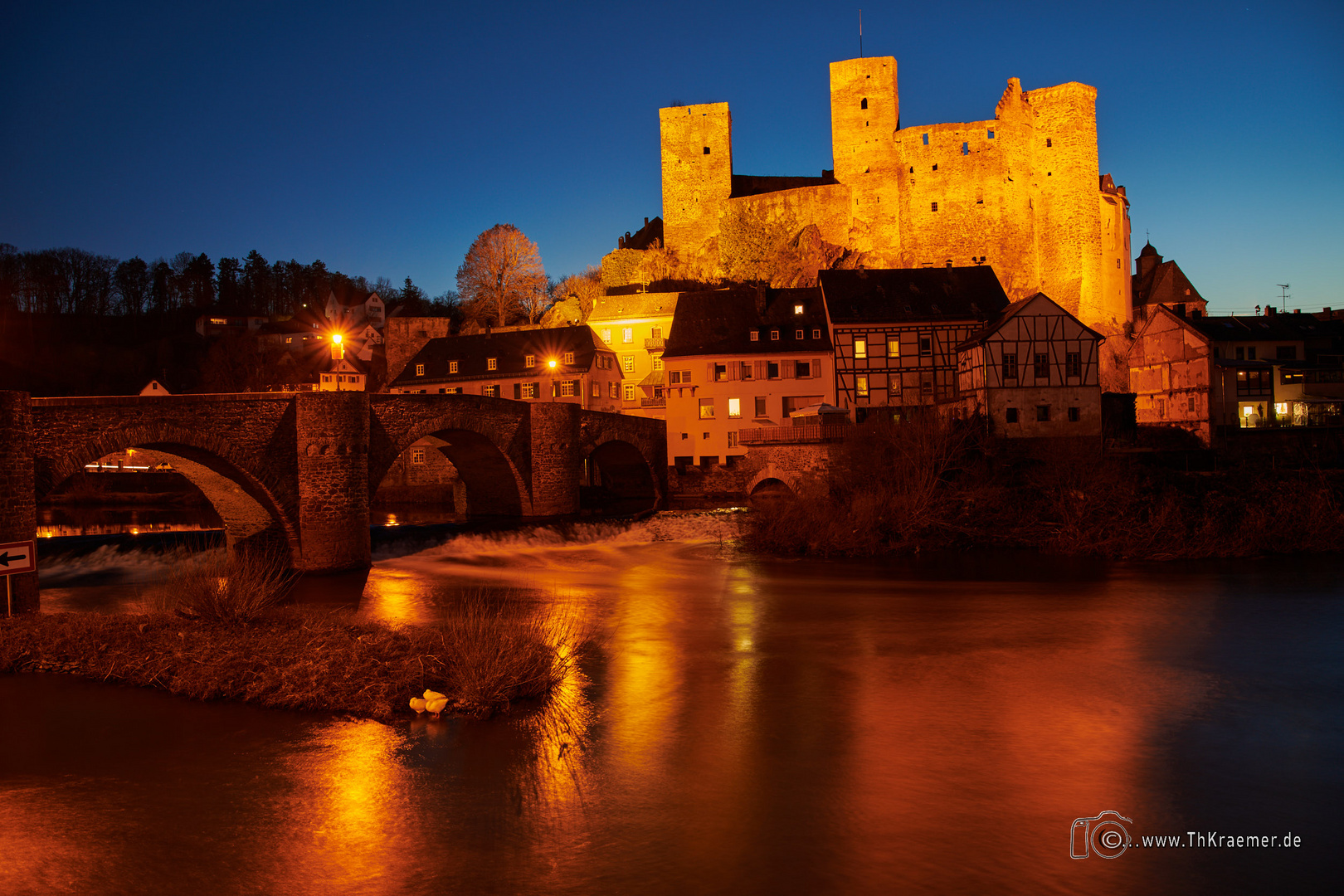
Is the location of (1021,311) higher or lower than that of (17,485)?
higher

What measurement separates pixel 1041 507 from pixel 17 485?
78.2ft

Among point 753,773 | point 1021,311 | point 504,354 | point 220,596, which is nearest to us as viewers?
point 753,773

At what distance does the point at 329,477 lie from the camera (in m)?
22.3

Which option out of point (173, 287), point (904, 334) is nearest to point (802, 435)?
point (904, 334)

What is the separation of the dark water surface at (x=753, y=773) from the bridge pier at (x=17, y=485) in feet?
10.0

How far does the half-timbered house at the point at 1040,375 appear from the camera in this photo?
32.3m

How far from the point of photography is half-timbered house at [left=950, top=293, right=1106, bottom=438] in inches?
1273

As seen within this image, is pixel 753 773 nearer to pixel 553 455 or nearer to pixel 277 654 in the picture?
pixel 277 654

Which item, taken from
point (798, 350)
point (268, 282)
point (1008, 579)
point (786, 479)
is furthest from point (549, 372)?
point (268, 282)

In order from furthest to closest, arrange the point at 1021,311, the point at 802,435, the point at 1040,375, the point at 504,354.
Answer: the point at 504,354 → the point at 1021,311 → the point at 1040,375 → the point at 802,435

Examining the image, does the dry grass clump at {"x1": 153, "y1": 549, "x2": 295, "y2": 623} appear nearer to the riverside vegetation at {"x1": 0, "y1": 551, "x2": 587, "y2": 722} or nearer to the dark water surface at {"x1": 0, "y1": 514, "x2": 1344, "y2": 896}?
the riverside vegetation at {"x1": 0, "y1": 551, "x2": 587, "y2": 722}

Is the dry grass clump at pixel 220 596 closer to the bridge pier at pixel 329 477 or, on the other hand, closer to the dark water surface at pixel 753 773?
the dark water surface at pixel 753 773

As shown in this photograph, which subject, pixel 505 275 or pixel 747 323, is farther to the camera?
pixel 505 275

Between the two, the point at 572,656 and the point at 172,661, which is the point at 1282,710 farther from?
the point at 172,661
